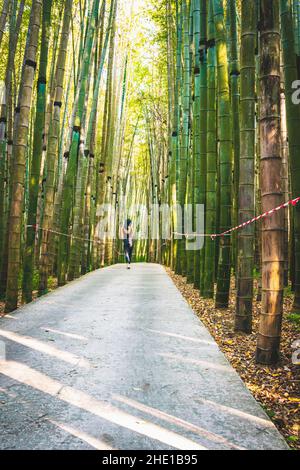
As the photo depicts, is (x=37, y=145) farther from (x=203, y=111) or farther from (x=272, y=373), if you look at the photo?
(x=272, y=373)

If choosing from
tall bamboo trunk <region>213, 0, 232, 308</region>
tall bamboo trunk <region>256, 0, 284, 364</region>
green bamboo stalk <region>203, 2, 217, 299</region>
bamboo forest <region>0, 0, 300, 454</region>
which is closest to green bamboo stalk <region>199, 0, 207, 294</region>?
bamboo forest <region>0, 0, 300, 454</region>

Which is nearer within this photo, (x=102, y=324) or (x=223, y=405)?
(x=223, y=405)

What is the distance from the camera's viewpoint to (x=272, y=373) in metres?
2.46

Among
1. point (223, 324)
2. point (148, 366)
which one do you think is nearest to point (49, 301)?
point (223, 324)

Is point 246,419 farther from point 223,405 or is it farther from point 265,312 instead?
point 265,312

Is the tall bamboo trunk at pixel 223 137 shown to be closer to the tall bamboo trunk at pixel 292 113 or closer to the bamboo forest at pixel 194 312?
the bamboo forest at pixel 194 312

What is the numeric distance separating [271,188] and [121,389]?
1601 mm

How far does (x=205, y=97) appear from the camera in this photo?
549 centimetres

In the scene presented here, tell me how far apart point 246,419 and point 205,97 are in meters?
4.65

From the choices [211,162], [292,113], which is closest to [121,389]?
[292,113]

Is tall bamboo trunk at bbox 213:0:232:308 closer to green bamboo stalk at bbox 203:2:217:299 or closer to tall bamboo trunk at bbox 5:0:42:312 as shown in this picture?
green bamboo stalk at bbox 203:2:217:299

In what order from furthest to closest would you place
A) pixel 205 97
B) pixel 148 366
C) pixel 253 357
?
pixel 205 97, pixel 253 357, pixel 148 366

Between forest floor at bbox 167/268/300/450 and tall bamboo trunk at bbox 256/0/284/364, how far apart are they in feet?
0.42

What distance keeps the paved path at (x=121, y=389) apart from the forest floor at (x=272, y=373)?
117 mm
